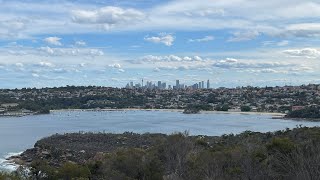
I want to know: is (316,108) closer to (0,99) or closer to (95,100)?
(95,100)

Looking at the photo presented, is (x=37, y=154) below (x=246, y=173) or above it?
below

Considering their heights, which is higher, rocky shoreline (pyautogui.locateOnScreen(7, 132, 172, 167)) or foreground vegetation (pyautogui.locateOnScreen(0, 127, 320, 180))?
foreground vegetation (pyautogui.locateOnScreen(0, 127, 320, 180))

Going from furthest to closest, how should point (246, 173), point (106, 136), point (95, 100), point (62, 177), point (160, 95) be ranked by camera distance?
point (160, 95)
point (95, 100)
point (106, 136)
point (62, 177)
point (246, 173)

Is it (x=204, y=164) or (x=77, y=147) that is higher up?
(x=204, y=164)

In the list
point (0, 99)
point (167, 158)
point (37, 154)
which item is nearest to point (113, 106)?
point (0, 99)

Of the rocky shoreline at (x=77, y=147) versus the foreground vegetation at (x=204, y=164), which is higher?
the foreground vegetation at (x=204, y=164)

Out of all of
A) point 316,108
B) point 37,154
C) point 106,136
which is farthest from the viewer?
point 316,108

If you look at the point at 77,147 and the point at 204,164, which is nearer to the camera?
the point at 204,164

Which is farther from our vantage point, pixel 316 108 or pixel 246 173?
pixel 316 108

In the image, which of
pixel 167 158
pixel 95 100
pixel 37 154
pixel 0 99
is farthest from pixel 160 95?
pixel 167 158

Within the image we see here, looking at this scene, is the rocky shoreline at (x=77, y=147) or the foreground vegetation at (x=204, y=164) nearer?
the foreground vegetation at (x=204, y=164)

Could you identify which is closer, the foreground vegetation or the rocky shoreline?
the foreground vegetation
